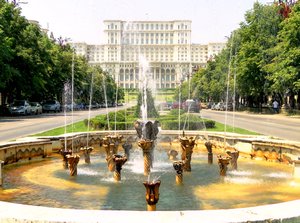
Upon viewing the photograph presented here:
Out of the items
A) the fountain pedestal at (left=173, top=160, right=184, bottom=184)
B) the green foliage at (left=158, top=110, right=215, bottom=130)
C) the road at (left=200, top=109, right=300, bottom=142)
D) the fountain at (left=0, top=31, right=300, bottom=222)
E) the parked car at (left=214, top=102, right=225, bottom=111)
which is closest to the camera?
the fountain at (left=0, top=31, right=300, bottom=222)

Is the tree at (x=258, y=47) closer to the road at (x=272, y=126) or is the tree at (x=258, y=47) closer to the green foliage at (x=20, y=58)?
the road at (x=272, y=126)

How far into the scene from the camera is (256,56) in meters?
52.4

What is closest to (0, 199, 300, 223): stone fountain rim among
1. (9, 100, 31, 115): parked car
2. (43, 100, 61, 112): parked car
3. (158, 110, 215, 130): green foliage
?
(158, 110, 215, 130): green foliage

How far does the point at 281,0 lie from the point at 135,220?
53.8m

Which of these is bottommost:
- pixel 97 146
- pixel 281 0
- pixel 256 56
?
pixel 97 146

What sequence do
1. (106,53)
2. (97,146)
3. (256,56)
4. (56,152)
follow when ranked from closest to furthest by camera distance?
1. (56,152)
2. (97,146)
3. (256,56)
4. (106,53)

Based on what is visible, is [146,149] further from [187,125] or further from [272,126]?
[272,126]

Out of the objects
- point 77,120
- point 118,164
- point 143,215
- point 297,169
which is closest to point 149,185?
point 143,215

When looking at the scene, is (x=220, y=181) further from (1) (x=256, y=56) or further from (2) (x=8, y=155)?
(1) (x=256, y=56)

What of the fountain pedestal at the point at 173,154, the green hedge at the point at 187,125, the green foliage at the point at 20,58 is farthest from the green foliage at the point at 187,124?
the green foliage at the point at 20,58

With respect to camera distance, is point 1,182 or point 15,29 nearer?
point 1,182

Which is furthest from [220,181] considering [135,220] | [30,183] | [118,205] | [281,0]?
[281,0]

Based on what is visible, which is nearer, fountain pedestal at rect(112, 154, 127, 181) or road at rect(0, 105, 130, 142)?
fountain pedestal at rect(112, 154, 127, 181)

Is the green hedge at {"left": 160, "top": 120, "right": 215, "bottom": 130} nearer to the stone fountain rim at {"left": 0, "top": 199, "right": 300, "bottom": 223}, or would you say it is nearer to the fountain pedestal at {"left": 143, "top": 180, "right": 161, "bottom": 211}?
the fountain pedestal at {"left": 143, "top": 180, "right": 161, "bottom": 211}
